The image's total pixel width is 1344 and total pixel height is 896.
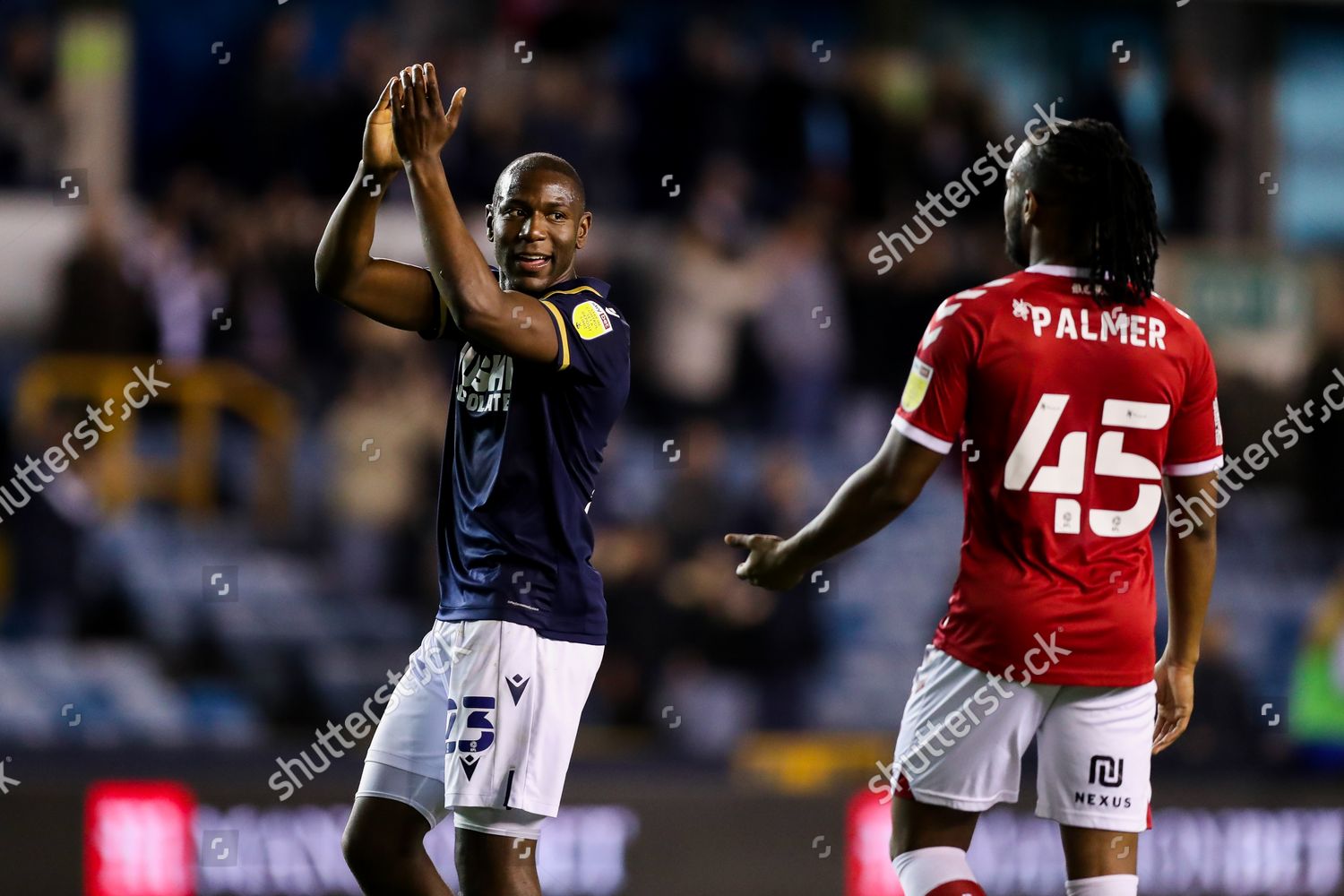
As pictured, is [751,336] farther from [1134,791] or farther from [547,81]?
[1134,791]

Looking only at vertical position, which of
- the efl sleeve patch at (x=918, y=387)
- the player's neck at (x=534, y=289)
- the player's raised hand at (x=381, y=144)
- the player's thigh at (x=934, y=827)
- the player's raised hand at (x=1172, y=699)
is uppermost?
the player's raised hand at (x=381, y=144)

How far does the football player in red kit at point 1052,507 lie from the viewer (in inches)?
149

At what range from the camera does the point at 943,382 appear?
149 inches

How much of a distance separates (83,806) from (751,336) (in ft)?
17.7

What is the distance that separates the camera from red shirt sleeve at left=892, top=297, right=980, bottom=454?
379 centimetres

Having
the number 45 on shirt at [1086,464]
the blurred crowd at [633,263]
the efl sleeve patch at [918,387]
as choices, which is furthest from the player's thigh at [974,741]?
the blurred crowd at [633,263]

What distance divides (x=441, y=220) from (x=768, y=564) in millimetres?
1132

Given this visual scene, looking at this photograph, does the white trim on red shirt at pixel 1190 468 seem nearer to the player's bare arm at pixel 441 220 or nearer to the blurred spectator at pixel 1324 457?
the player's bare arm at pixel 441 220

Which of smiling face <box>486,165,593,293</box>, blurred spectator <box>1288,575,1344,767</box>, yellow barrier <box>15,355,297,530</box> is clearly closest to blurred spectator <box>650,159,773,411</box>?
yellow barrier <box>15,355,297,530</box>

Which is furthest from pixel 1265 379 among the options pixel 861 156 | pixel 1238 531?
pixel 861 156

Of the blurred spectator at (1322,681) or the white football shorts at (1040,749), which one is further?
the blurred spectator at (1322,681)

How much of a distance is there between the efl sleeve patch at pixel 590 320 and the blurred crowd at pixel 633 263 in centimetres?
513

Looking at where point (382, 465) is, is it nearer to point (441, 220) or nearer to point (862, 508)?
point (441, 220)

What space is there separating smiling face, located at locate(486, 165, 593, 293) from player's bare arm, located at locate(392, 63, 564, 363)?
30 cm
